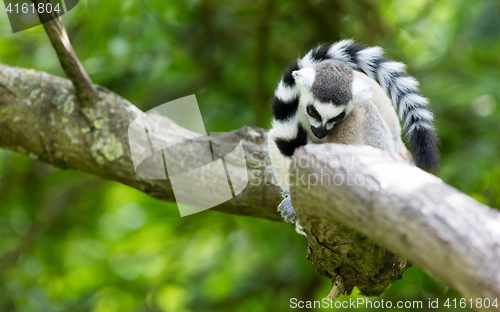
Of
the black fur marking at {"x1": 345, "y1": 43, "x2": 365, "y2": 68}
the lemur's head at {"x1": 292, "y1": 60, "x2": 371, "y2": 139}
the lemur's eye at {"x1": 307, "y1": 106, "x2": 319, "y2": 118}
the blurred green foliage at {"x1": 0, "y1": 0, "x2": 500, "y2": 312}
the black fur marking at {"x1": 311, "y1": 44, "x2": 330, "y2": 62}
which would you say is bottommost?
the blurred green foliage at {"x1": 0, "y1": 0, "x2": 500, "y2": 312}

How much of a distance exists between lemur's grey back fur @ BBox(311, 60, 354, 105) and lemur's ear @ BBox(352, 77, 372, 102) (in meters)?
0.03

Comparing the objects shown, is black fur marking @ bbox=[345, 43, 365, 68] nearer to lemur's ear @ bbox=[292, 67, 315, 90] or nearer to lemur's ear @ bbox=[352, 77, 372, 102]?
lemur's ear @ bbox=[352, 77, 372, 102]

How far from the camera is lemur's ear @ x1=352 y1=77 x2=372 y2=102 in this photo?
2484 millimetres

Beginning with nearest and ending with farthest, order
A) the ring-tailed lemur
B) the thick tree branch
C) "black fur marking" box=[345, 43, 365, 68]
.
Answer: the thick tree branch → the ring-tailed lemur → "black fur marking" box=[345, 43, 365, 68]

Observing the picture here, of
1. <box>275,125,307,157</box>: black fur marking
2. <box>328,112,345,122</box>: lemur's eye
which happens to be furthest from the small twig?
<box>328,112,345,122</box>: lemur's eye

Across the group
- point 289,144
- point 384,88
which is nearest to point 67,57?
point 289,144

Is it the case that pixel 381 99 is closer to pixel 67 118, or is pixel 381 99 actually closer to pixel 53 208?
pixel 67 118

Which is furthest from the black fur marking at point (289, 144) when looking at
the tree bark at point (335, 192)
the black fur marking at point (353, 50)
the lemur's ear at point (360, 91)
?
the black fur marking at point (353, 50)

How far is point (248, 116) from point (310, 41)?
46.2 inches

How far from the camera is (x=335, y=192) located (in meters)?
1.42

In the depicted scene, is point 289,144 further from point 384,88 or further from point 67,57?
point 67,57

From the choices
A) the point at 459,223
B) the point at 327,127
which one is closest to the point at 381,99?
the point at 327,127

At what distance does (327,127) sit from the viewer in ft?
8.12

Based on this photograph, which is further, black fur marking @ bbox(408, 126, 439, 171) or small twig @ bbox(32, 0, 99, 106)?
small twig @ bbox(32, 0, 99, 106)
